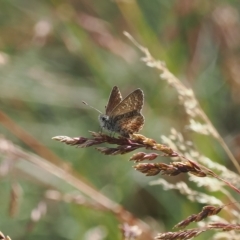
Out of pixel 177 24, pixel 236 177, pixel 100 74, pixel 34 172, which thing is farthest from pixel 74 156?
pixel 236 177

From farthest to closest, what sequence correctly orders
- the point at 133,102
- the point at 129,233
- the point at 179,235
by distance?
the point at 133,102, the point at 129,233, the point at 179,235

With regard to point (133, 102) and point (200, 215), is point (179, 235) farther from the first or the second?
point (133, 102)

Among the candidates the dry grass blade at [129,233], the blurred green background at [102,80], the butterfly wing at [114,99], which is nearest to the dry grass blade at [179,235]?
the dry grass blade at [129,233]

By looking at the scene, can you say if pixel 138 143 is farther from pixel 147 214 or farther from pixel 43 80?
pixel 43 80

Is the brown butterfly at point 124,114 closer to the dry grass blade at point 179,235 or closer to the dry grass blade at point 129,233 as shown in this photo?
the dry grass blade at point 129,233

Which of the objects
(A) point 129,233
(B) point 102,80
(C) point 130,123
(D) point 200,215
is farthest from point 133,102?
(B) point 102,80

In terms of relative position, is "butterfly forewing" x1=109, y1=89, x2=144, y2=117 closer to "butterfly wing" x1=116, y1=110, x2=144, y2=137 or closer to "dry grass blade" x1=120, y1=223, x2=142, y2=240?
"butterfly wing" x1=116, y1=110, x2=144, y2=137

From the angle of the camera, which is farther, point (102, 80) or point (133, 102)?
point (102, 80)

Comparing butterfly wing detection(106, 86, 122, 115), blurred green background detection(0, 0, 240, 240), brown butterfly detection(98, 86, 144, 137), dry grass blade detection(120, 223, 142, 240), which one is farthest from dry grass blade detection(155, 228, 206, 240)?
blurred green background detection(0, 0, 240, 240)
